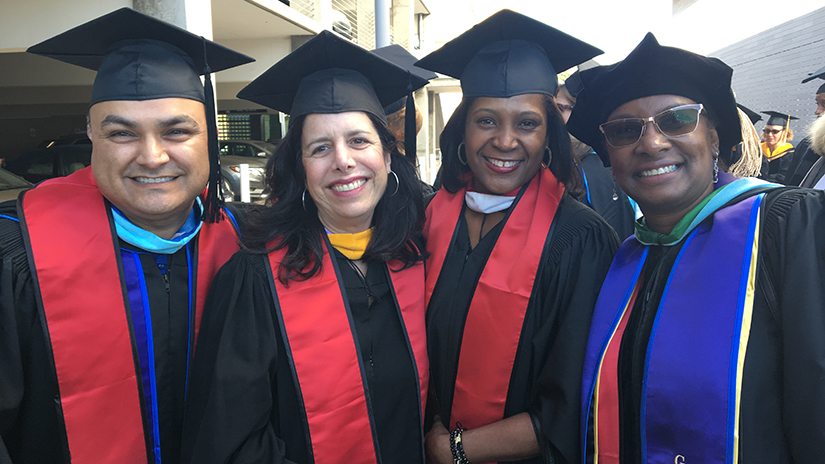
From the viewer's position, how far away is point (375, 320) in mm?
1888

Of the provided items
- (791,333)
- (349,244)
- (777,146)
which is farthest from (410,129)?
(777,146)

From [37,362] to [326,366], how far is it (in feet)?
3.09

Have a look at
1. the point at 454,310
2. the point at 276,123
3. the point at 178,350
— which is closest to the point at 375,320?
the point at 454,310

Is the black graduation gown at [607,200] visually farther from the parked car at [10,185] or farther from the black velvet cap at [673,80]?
the parked car at [10,185]

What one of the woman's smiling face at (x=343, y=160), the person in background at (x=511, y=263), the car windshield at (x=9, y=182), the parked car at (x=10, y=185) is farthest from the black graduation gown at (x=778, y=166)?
the car windshield at (x=9, y=182)

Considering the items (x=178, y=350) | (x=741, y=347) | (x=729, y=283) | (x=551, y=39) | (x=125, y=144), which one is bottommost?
(x=178, y=350)

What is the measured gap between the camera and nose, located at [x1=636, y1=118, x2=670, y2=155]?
5.30 ft

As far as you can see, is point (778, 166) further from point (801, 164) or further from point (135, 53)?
point (135, 53)

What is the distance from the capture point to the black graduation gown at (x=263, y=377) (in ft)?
5.15

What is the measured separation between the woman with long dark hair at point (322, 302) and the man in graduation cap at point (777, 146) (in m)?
8.32

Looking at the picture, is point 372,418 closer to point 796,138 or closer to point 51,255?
point 51,255

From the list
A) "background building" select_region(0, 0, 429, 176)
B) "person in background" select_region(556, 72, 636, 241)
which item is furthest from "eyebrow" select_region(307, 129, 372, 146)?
"background building" select_region(0, 0, 429, 176)

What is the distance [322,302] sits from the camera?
5.93 feet

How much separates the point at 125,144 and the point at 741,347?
2.05m
